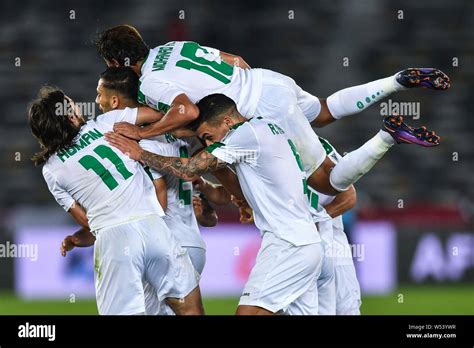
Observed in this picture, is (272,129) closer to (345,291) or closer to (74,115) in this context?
(74,115)

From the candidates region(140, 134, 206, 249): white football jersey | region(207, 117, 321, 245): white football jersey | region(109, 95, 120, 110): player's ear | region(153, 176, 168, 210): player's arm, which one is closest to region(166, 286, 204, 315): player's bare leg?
region(140, 134, 206, 249): white football jersey

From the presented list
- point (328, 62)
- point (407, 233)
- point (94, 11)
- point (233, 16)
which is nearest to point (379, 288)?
point (407, 233)

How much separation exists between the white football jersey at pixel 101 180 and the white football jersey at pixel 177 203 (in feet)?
1.02

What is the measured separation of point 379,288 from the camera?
12922mm

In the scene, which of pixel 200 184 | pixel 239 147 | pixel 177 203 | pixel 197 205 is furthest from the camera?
pixel 197 205

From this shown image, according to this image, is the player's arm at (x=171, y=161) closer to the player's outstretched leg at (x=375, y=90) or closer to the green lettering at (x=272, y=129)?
the green lettering at (x=272, y=129)

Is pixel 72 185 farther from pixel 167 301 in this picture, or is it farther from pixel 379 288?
pixel 379 288

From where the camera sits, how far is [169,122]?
22.5 ft

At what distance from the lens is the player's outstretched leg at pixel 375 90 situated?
7.57 metres

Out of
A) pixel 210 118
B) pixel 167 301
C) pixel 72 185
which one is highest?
pixel 210 118

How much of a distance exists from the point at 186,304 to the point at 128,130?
1.14 metres
